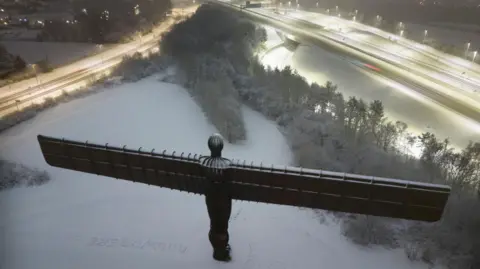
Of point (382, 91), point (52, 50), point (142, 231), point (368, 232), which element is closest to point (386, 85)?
point (382, 91)

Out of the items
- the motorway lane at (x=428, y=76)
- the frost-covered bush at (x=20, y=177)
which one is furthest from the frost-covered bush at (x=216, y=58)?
the frost-covered bush at (x=20, y=177)

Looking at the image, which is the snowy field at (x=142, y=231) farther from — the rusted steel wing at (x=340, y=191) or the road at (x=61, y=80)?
the road at (x=61, y=80)

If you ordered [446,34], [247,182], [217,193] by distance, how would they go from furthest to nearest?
[446,34] < [217,193] < [247,182]

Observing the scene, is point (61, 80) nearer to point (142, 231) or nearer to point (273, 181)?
point (142, 231)

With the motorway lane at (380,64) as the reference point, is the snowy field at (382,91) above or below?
below

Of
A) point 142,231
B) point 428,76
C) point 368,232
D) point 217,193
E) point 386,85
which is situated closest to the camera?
Answer: point 217,193

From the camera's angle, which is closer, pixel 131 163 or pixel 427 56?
pixel 131 163

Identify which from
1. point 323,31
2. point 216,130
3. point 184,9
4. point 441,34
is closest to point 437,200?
point 216,130

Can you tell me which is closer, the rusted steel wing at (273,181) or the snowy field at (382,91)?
the rusted steel wing at (273,181)

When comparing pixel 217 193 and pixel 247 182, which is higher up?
pixel 247 182
